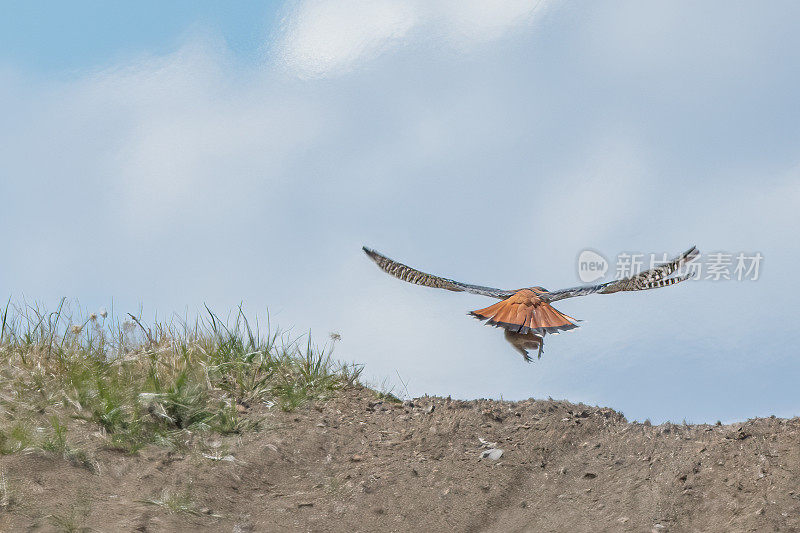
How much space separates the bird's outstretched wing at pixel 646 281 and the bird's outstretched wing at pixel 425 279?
462mm

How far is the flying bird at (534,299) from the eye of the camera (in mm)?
5215

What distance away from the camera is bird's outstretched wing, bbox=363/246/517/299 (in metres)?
5.61

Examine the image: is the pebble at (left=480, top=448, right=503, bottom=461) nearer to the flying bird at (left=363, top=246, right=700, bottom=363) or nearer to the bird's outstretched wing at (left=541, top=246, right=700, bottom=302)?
the flying bird at (left=363, top=246, right=700, bottom=363)

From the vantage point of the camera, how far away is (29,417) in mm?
4898

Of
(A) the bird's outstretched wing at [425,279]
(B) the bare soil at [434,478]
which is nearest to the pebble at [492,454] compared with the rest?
(B) the bare soil at [434,478]

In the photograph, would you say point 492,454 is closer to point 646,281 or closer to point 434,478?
point 434,478

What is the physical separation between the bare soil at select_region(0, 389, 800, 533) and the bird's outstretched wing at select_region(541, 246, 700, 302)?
97 cm

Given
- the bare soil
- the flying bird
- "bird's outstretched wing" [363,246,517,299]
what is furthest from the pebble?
"bird's outstretched wing" [363,246,517,299]

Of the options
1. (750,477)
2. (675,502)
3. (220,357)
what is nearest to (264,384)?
(220,357)

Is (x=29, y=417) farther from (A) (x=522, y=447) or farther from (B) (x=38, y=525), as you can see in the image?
(A) (x=522, y=447)

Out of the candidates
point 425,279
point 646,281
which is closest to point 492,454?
point 425,279

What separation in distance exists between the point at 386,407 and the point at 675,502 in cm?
227

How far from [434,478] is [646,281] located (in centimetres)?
194

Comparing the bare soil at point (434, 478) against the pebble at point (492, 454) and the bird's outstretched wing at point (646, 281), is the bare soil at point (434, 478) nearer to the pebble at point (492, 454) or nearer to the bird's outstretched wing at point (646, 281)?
the pebble at point (492, 454)
